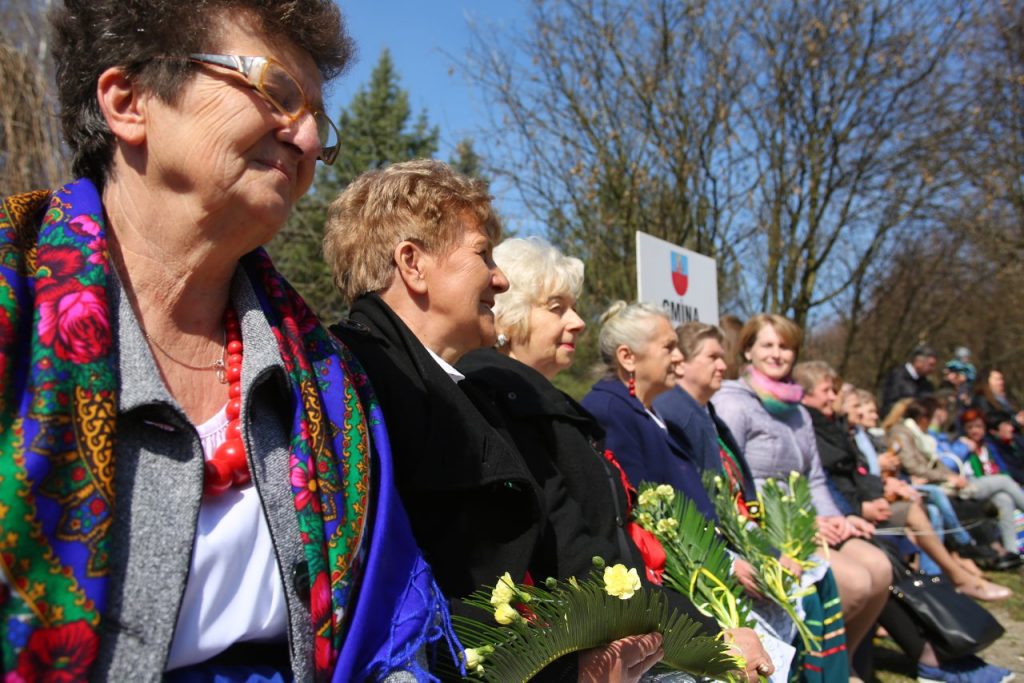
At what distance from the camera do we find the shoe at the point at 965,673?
5012 millimetres

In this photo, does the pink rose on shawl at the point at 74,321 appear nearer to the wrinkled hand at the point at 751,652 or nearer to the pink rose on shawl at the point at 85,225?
the pink rose on shawl at the point at 85,225

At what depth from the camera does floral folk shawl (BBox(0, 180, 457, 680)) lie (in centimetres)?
116

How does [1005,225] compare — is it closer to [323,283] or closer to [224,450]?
[323,283]

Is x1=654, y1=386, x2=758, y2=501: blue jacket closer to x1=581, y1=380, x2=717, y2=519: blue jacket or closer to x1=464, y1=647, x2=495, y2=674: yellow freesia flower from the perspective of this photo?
x1=581, y1=380, x2=717, y2=519: blue jacket

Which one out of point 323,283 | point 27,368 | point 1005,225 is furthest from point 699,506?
point 1005,225

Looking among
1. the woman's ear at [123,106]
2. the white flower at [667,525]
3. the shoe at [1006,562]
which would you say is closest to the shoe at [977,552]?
the shoe at [1006,562]

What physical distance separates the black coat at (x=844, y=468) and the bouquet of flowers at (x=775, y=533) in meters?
1.89

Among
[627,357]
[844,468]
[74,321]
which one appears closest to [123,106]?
[74,321]

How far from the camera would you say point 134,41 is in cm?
149

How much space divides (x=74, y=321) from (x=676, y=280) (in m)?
4.79

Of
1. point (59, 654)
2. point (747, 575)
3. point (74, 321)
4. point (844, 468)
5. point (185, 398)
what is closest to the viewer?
point (59, 654)

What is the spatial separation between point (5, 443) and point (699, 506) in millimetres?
3026

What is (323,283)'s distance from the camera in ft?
30.1

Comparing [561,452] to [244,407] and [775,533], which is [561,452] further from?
[775,533]
